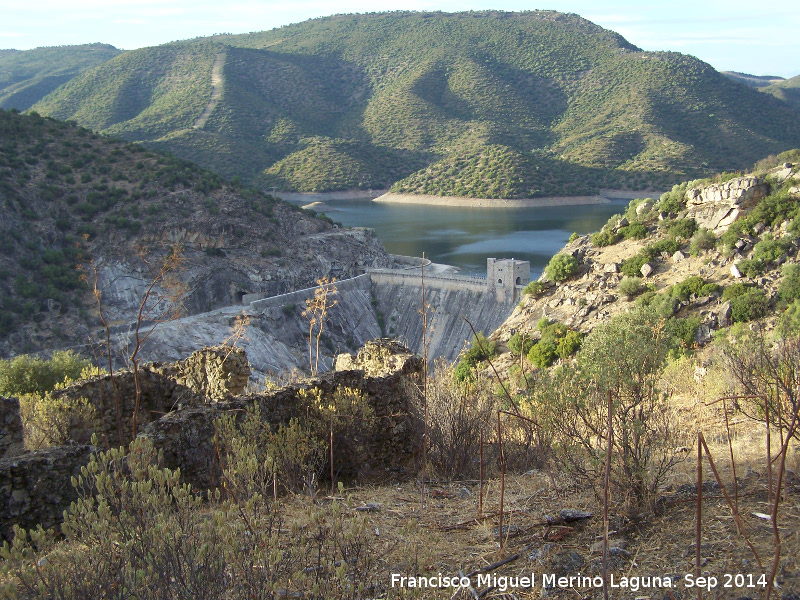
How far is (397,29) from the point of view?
16250 cm

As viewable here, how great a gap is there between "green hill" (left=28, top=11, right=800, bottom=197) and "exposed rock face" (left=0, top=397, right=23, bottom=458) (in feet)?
262

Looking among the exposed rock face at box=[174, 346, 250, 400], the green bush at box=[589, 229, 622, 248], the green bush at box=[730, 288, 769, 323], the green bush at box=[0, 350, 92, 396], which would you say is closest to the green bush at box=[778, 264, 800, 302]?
the green bush at box=[730, 288, 769, 323]

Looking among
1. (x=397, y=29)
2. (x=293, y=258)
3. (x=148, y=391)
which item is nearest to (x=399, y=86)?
(x=397, y=29)

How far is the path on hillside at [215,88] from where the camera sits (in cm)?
9726

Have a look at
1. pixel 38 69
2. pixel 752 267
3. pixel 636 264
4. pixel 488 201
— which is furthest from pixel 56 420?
pixel 38 69

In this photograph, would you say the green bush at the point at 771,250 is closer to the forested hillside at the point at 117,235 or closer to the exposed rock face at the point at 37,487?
the exposed rock face at the point at 37,487

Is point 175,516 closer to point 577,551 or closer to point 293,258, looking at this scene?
point 577,551

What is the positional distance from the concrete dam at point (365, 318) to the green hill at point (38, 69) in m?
112

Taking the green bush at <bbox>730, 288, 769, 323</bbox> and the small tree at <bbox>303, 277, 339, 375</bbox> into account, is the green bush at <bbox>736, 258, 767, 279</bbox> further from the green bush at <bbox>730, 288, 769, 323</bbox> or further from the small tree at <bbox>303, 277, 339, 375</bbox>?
the small tree at <bbox>303, 277, 339, 375</bbox>

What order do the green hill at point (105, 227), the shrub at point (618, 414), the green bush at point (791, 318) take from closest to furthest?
the shrub at point (618, 414) → the green bush at point (791, 318) → the green hill at point (105, 227)

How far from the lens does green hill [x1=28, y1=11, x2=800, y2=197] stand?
90606 mm

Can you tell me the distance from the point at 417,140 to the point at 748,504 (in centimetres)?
10963

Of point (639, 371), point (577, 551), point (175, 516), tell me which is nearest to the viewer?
point (175, 516)

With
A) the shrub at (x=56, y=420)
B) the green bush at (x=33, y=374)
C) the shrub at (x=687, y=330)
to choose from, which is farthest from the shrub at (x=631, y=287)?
the shrub at (x=56, y=420)
